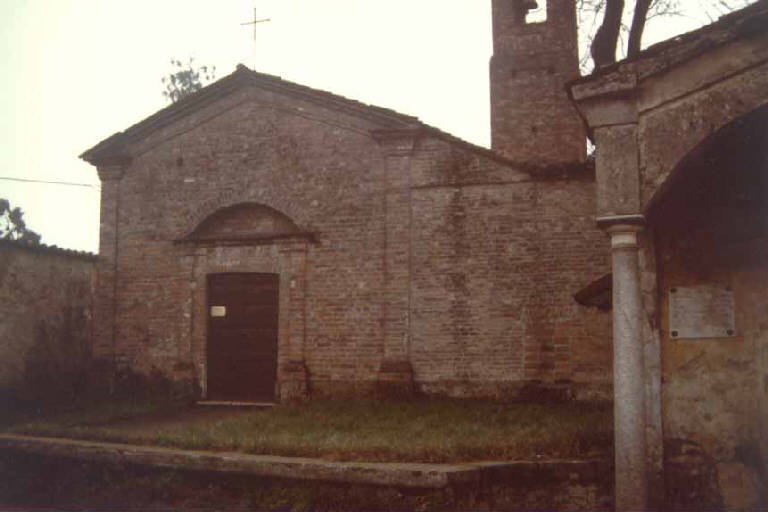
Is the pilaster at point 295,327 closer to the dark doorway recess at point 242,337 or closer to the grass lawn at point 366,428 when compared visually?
the dark doorway recess at point 242,337

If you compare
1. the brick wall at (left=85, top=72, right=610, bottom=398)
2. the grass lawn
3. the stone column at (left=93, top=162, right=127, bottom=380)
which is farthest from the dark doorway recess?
the stone column at (left=93, top=162, right=127, bottom=380)

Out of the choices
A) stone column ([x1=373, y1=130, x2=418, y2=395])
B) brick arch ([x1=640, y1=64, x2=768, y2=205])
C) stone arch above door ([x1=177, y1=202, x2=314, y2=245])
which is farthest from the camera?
stone arch above door ([x1=177, y1=202, x2=314, y2=245])

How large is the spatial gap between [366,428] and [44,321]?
7663 millimetres

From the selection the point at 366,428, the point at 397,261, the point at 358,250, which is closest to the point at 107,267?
the point at 358,250

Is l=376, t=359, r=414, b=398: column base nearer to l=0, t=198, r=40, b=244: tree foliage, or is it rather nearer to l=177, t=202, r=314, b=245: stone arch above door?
l=177, t=202, r=314, b=245: stone arch above door

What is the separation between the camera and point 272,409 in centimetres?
1061

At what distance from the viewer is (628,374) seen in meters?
5.00

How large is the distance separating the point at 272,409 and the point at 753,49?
8.11 metres

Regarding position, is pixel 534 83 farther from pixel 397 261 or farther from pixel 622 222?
pixel 622 222

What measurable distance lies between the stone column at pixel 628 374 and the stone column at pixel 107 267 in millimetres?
10249

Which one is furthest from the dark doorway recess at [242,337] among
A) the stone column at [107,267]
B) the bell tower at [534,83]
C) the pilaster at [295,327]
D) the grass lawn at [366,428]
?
the bell tower at [534,83]

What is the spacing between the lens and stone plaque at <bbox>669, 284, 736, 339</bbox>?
551cm

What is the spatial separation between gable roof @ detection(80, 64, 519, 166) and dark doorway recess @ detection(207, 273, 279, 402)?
3.13 m

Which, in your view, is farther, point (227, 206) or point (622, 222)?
point (227, 206)
